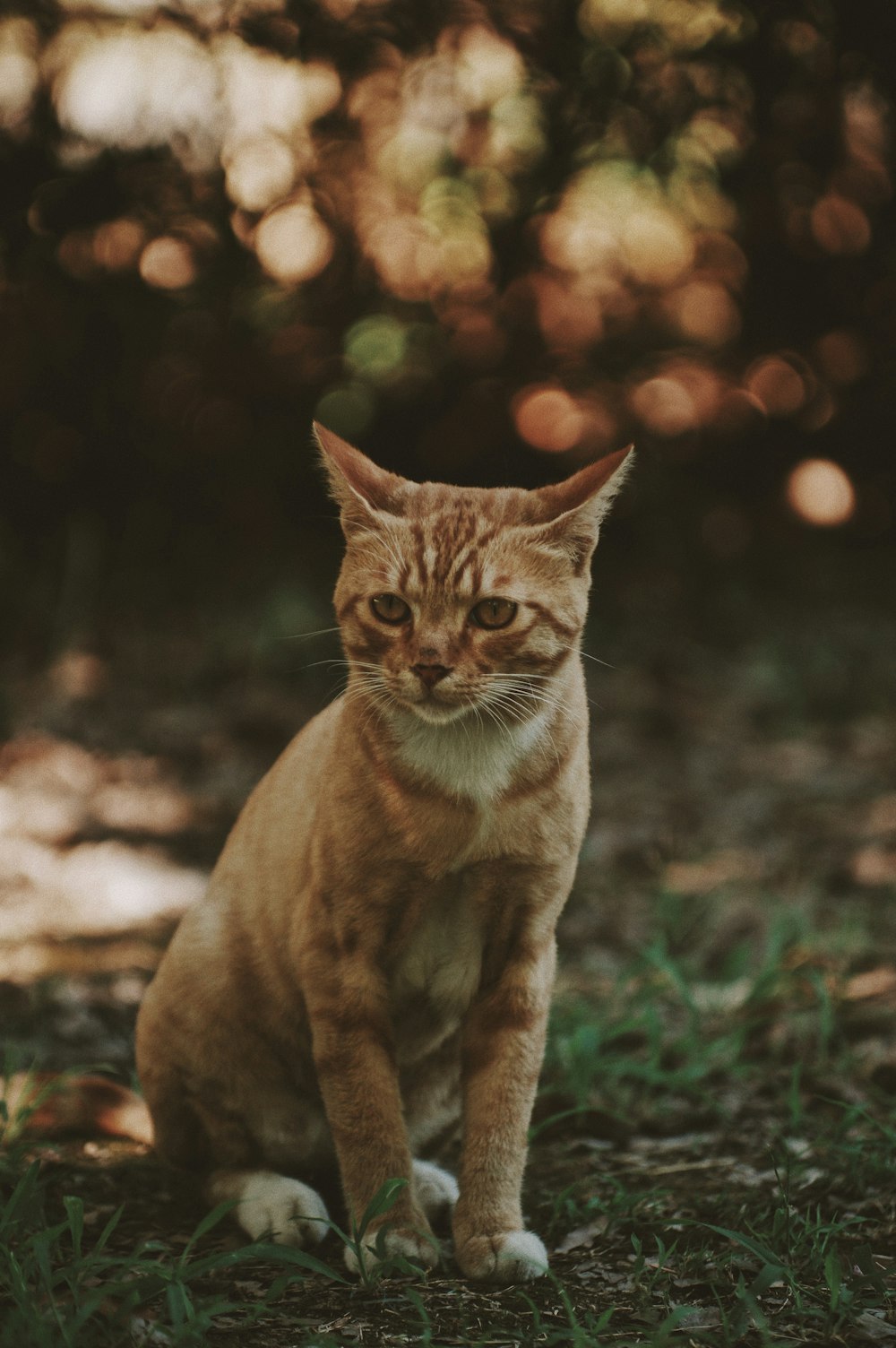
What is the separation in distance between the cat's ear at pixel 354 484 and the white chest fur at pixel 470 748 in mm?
439

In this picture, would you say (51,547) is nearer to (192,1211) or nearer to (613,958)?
(613,958)

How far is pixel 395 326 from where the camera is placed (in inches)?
268

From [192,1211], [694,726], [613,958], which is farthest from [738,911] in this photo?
[192,1211]

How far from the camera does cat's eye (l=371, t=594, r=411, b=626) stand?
96.0 inches

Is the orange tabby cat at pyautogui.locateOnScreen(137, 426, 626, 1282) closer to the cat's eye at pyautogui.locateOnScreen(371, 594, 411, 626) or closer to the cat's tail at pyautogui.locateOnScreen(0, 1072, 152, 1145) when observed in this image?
the cat's eye at pyautogui.locateOnScreen(371, 594, 411, 626)

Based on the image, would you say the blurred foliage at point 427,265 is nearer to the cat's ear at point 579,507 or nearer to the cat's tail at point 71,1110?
the cat's tail at point 71,1110

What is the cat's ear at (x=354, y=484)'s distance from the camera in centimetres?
256

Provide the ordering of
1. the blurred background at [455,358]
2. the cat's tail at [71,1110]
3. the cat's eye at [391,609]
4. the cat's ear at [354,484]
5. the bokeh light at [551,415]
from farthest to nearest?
1. the bokeh light at [551,415]
2. the blurred background at [455,358]
3. the cat's tail at [71,1110]
4. the cat's ear at [354,484]
5. the cat's eye at [391,609]

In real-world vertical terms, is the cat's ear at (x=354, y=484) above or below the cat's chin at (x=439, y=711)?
above

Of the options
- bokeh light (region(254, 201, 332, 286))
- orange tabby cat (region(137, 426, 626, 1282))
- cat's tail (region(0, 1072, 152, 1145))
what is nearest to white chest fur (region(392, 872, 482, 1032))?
orange tabby cat (region(137, 426, 626, 1282))

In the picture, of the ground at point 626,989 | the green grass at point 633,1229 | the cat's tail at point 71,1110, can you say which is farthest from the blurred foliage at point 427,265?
the green grass at point 633,1229

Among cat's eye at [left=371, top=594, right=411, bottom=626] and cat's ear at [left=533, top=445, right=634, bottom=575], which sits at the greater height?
cat's ear at [left=533, top=445, right=634, bottom=575]

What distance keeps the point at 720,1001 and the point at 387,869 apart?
1700mm

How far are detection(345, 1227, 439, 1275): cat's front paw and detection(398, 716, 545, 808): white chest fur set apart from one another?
799 mm
